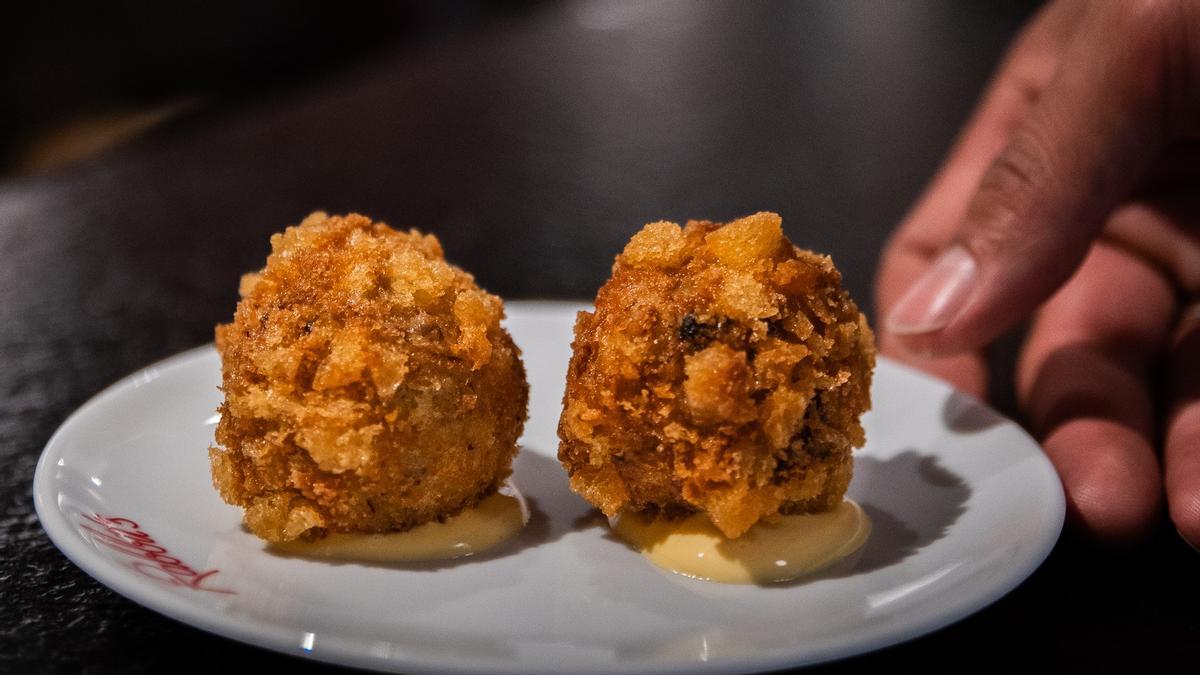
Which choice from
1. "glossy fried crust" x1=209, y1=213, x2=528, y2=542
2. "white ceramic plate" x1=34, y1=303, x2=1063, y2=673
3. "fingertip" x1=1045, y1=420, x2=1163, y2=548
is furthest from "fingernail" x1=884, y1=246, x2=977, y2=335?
"glossy fried crust" x1=209, y1=213, x2=528, y2=542

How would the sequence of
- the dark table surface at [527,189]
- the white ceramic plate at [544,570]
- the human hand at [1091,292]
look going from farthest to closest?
the human hand at [1091,292] < the dark table surface at [527,189] < the white ceramic plate at [544,570]

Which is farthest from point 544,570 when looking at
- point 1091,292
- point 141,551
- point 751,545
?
point 1091,292

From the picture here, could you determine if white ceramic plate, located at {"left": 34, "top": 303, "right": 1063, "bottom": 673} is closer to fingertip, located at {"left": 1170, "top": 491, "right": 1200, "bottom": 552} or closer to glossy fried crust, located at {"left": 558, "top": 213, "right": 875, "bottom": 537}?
glossy fried crust, located at {"left": 558, "top": 213, "right": 875, "bottom": 537}

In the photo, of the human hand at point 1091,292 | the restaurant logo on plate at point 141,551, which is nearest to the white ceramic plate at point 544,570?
the restaurant logo on plate at point 141,551

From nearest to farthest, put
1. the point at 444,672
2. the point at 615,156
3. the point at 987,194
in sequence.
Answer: the point at 444,672, the point at 987,194, the point at 615,156

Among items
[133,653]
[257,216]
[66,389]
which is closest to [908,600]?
[133,653]

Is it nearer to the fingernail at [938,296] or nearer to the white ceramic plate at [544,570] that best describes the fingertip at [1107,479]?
the white ceramic plate at [544,570]

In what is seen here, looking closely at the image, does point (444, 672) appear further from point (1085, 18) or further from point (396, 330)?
point (1085, 18)
